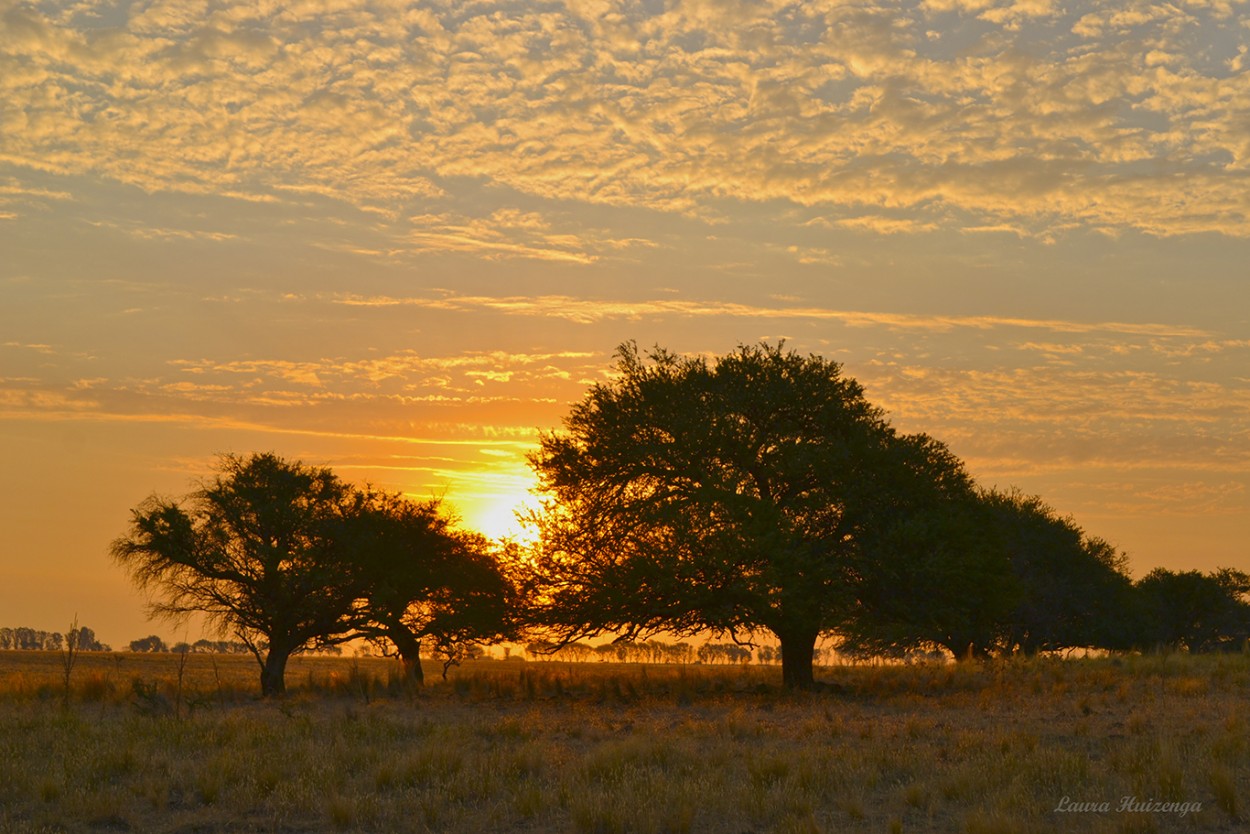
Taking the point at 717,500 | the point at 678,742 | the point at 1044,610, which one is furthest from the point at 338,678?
the point at 1044,610


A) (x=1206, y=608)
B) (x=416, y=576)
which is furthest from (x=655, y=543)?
(x=1206, y=608)

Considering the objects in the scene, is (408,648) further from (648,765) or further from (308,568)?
(648,765)

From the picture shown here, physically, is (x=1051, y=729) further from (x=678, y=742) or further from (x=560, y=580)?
(x=560, y=580)

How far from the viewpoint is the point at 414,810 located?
1675cm

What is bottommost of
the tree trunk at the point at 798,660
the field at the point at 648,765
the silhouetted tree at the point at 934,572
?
the field at the point at 648,765

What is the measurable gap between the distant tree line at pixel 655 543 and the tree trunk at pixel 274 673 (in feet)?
0.32

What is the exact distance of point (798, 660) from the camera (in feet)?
118

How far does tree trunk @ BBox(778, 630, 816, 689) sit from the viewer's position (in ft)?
117

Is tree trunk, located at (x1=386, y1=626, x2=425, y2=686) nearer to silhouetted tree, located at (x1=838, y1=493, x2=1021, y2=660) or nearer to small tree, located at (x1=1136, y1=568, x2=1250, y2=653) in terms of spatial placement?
silhouetted tree, located at (x1=838, y1=493, x2=1021, y2=660)

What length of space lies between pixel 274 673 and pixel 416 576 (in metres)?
5.52

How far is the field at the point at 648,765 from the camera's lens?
1606 centimetres

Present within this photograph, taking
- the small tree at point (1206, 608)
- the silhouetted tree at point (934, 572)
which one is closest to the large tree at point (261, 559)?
the silhouetted tree at point (934, 572)

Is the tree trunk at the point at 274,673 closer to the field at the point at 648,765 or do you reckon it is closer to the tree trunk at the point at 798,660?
the field at the point at 648,765

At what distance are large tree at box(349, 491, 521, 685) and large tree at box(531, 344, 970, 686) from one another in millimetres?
5280
